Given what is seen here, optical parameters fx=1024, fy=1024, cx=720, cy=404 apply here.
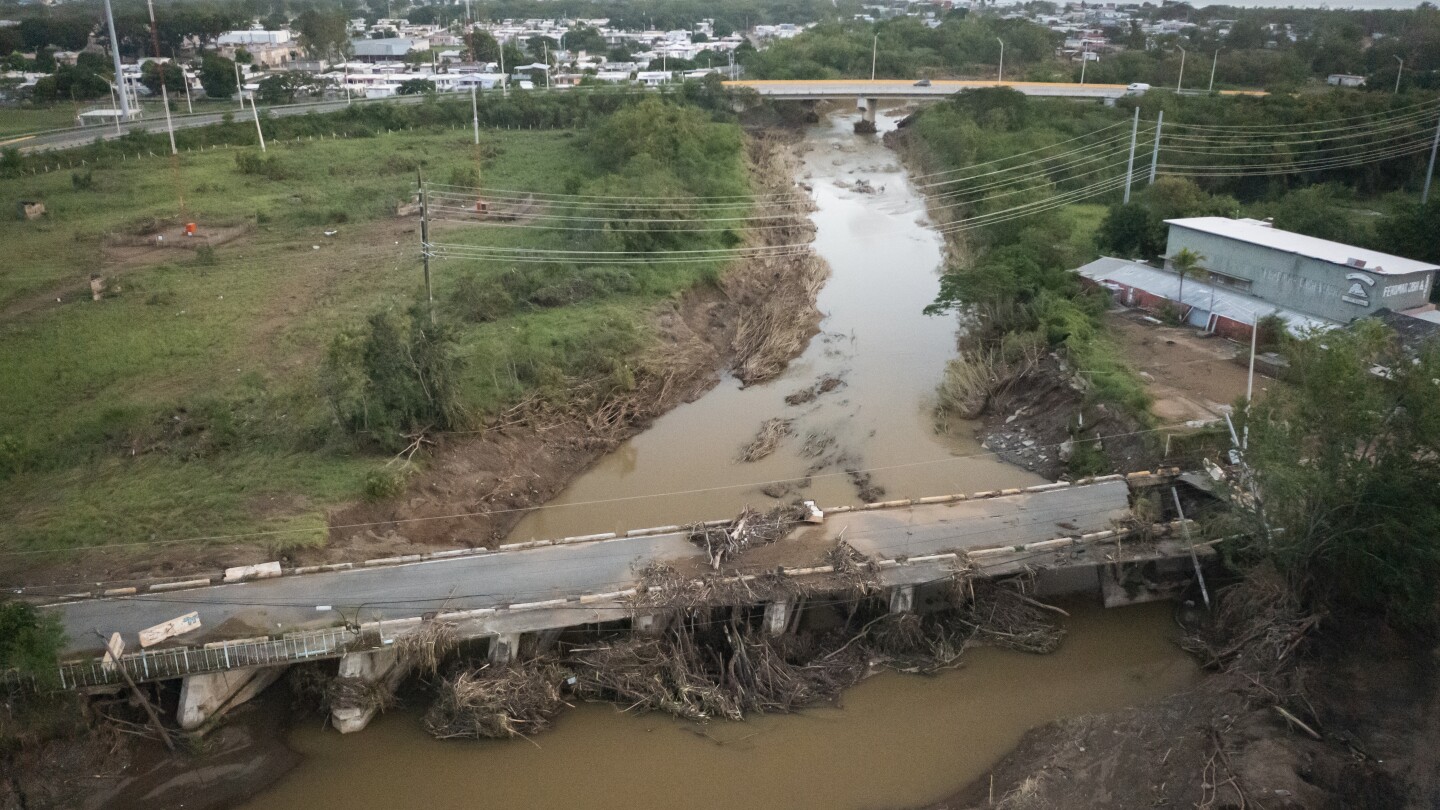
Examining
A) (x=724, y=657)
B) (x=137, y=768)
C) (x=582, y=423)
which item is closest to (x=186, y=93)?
(x=582, y=423)

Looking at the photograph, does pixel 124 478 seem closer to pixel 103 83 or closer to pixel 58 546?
pixel 58 546

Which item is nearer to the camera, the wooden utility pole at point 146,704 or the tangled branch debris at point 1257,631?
the wooden utility pole at point 146,704

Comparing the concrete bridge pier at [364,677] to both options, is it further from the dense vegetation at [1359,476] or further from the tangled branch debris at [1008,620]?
the dense vegetation at [1359,476]

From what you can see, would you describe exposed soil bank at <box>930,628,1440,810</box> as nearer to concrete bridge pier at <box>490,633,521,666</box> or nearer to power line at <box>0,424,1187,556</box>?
concrete bridge pier at <box>490,633,521,666</box>

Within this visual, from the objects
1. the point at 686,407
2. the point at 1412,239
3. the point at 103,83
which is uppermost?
the point at 103,83

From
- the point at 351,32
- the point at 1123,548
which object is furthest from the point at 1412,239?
the point at 351,32

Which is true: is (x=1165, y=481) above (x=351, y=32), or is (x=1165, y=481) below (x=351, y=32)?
below

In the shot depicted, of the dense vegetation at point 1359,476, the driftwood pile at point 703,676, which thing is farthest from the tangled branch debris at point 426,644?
the dense vegetation at point 1359,476
